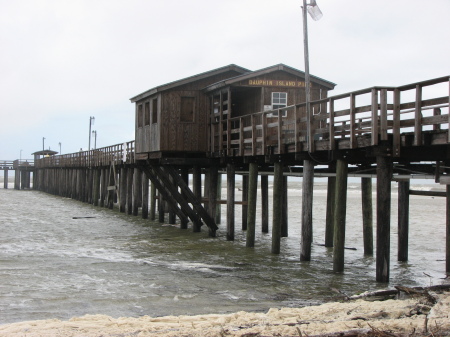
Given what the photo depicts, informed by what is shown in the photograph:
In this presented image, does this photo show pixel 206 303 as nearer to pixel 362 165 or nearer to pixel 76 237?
pixel 362 165

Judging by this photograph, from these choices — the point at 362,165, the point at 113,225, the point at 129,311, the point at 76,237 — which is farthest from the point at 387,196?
the point at 113,225

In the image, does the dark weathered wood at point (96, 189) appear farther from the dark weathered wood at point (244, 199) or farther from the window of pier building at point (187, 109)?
the window of pier building at point (187, 109)

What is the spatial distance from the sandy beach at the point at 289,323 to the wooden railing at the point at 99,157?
20278 mm

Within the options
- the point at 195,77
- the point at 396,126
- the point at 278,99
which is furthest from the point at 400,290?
the point at 195,77

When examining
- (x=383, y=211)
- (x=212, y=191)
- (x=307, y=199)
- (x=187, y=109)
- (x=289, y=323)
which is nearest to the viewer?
(x=289, y=323)

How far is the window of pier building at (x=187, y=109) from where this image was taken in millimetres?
19394

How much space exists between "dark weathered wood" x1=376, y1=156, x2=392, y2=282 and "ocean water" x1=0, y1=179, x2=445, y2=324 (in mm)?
517

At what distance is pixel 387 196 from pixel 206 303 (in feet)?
13.2

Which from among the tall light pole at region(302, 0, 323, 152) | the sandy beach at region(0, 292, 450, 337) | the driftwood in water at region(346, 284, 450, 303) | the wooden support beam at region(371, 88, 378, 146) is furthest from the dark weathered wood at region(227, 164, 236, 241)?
the sandy beach at region(0, 292, 450, 337)

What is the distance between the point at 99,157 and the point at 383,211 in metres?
28.1

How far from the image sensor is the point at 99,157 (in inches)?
1451

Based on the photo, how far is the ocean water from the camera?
372 inches

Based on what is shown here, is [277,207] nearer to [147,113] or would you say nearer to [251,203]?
[251,203]

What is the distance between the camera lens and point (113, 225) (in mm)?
23547
